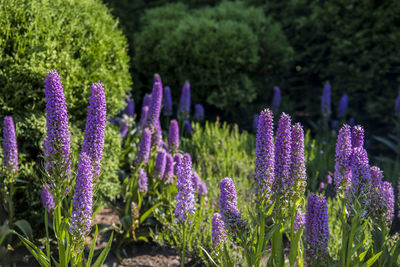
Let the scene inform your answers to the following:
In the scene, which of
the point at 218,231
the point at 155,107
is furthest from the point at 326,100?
the point at 218,231

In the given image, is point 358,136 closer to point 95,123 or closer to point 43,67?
point 95,123

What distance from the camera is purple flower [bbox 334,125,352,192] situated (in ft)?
7.75

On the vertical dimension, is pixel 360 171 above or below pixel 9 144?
above

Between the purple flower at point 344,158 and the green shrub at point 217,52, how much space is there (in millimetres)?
4917

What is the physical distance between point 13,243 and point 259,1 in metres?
6.70

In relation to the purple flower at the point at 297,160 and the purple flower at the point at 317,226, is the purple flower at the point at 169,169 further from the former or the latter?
the purple flower at the point at 297,160

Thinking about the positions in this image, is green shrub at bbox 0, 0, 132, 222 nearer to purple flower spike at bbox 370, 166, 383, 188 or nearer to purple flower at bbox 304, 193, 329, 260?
purple flower at bbox 304, 193, 329, 260

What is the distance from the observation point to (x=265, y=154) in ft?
7.30

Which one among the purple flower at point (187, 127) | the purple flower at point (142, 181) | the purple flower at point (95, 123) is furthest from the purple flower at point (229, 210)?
the purple flower at point (187, 127)

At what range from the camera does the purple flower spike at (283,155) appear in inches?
86.0

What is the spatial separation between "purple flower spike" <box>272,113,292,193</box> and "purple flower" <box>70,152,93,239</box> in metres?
1.03

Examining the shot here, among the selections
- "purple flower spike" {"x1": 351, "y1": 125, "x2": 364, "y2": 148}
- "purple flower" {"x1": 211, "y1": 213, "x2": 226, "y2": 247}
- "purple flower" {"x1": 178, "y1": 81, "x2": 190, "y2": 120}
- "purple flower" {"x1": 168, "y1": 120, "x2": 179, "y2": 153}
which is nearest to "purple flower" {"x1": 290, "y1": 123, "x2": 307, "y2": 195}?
"purple flower spike" {"x1": 351, "y1": 125, "x2": 364, "y2": 148}

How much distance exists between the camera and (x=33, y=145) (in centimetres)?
392

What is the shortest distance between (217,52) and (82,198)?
539 centimetres
